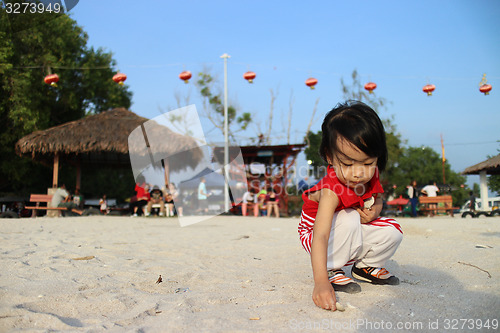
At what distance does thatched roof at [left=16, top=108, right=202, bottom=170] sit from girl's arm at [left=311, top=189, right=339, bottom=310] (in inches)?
396

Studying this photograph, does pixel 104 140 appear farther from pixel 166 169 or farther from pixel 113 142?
pixel 166 169

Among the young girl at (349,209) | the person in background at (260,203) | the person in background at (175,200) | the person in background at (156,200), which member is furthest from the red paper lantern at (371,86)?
the young girl at (349,209)

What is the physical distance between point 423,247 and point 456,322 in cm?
224

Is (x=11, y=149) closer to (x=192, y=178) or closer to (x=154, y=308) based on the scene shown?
(x=192, y=178)

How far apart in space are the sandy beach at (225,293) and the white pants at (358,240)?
16 cm

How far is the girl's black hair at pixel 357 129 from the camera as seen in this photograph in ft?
5.35

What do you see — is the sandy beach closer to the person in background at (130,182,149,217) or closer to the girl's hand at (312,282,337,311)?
the girl's hand at (312,282,337,311)

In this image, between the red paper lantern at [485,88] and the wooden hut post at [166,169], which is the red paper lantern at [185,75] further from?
the red paper lantern at [485,88]

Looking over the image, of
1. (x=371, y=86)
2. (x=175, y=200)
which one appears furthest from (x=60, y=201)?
(x=371, y=86)

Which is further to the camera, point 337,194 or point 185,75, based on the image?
point 185,75

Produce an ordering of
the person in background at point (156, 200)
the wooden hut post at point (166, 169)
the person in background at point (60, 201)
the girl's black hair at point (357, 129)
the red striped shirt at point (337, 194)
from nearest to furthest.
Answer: the girl's black hair at point (357, 129), the red striped shirt at point (337, 194), the person in background at point (60, 201), the person in background at point (156, 200), the wooden hut post at point (166, 169)

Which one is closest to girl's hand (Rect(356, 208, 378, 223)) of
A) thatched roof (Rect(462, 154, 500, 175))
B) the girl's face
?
the girl's face

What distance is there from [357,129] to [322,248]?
1.80ft

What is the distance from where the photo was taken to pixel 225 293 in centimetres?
178
